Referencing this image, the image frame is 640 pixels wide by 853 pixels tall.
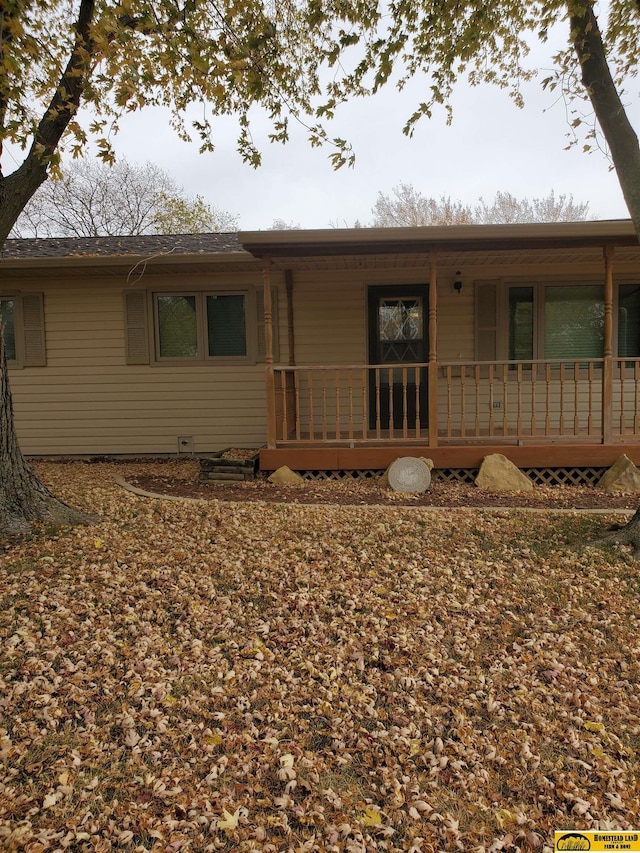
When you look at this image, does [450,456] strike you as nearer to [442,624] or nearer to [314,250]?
[314,250]

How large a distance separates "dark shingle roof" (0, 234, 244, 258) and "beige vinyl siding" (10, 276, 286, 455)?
63 centimetres

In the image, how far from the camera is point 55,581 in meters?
3.25

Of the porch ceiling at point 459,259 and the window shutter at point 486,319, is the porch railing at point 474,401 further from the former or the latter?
the porch ceiling at point 459,259

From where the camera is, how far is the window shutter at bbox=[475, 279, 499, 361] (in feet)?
24.5

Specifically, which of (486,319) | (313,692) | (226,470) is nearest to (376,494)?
(226,470)

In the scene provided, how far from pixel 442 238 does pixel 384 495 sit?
2788mm

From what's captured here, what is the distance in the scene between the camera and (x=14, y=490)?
12.9ft

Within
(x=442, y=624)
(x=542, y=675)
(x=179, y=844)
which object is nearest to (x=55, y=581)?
(x=179, y=844)

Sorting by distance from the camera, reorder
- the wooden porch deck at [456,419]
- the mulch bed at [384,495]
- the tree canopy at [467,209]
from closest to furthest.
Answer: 1. the mulch bed at [384,495]
2. the wooden porch deck at [456,419]
3. the tree canopy at [467,209]

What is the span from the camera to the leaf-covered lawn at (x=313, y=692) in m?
1.84

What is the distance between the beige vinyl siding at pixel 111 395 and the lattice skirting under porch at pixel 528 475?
6.07 ft

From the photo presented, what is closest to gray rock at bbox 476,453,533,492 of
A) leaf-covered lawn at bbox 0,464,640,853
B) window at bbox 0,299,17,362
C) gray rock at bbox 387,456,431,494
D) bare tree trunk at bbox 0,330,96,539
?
gray rock at bbox 387,456,431,494

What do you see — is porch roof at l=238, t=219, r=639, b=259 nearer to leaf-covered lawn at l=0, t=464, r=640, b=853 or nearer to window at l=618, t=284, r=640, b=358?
window at l=618, t=284, r=640, b=358

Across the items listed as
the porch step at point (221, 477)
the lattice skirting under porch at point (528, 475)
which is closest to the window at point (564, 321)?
the lattice skirting under porch at point (528, 475)
